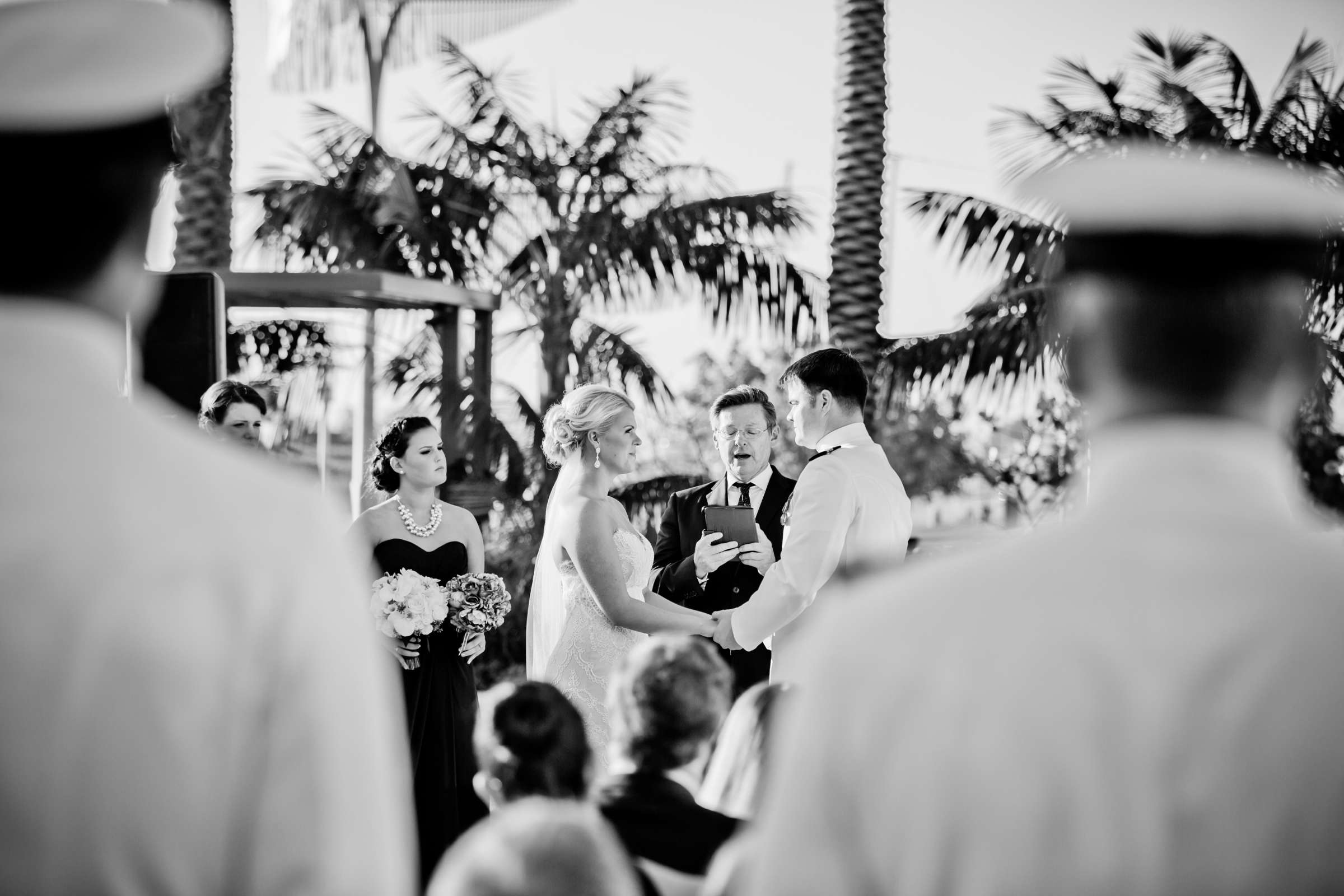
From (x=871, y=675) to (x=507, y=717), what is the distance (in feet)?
5.27

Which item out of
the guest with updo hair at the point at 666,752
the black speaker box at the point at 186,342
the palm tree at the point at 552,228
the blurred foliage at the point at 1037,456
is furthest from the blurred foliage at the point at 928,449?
the guest with updo hair at the point at 666,752

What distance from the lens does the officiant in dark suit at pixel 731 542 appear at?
6.21 meters

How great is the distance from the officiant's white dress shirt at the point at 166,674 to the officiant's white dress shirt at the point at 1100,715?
17.0 inches

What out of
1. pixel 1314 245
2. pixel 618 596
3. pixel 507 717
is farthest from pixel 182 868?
pixel 618 596

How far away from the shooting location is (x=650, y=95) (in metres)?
12.1

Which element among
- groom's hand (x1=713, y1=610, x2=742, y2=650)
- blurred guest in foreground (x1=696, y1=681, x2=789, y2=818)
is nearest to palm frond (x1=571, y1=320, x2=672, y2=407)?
groom's hand (x1=713, y1=610, x2=742, y2=650)

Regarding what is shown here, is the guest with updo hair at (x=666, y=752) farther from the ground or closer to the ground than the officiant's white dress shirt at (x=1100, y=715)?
closer to the ground

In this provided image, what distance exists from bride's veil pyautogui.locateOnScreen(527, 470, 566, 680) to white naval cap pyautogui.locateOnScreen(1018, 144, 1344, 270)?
4.72 meters

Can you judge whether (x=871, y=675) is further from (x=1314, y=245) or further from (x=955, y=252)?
(x=955, y=252)

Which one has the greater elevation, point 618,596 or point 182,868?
point 182,868

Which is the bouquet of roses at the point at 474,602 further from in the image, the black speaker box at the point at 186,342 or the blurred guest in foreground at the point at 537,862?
the blurred guest in foreground at the point at 537,862

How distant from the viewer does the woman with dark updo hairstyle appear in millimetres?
6293

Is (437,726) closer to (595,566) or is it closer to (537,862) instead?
(595,566)

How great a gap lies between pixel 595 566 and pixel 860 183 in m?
6.47
